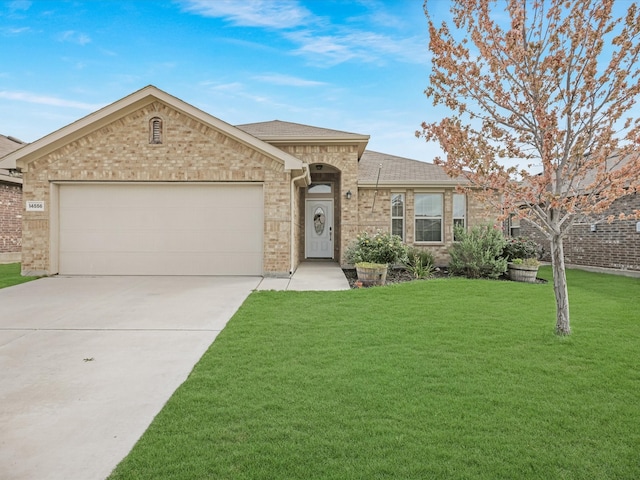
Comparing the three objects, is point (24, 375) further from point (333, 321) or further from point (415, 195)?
point (415, 195)

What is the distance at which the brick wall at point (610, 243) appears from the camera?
39.2 feet

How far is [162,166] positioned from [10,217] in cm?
943

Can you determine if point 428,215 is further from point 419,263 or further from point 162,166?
point 162,166

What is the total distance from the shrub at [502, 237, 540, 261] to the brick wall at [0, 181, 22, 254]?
18.1 meters

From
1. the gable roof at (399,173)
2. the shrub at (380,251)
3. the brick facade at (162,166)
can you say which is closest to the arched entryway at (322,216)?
the gable roof at (399,173)

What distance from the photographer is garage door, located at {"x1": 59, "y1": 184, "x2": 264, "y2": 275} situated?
10859 millimetres

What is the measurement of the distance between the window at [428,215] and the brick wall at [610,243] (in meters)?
4.13

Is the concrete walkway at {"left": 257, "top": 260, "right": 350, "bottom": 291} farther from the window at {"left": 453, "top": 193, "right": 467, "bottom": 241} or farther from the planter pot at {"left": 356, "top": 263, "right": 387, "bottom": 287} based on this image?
the window at {"left": 453, "top": 193, "right": 467, "bottom": 241}

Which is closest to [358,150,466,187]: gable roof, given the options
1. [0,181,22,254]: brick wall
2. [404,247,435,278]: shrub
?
[404,247,435,278]: shrub

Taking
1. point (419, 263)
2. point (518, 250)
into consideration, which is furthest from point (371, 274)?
point (518, 250)

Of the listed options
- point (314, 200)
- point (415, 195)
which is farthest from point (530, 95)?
point (314, 200)

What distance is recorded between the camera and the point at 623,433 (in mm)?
2852

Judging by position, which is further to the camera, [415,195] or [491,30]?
[415,195]

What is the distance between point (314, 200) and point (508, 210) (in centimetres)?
1097
